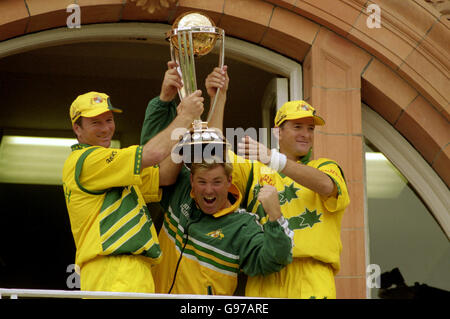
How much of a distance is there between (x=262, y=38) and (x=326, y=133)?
88 centimetres

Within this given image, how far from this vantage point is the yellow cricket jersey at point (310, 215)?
5.59m

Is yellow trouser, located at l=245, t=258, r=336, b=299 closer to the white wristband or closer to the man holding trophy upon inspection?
the man holding trophy

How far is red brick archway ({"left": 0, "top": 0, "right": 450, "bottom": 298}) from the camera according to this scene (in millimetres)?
7230

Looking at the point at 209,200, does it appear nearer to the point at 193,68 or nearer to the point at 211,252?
the point at 211,252

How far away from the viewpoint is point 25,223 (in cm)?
1030

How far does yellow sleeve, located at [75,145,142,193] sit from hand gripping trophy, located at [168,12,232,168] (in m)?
0.28

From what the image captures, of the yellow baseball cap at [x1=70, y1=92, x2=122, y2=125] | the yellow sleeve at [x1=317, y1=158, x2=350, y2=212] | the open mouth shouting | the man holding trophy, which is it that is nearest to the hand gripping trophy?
the man holding trophy

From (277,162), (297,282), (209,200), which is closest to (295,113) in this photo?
(277,162)

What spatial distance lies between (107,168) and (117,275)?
0.57m

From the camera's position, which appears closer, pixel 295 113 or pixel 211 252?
pixel 211 252

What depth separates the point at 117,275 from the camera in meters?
5.33

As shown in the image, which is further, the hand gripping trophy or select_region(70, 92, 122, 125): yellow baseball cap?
select_region(70, 92, 122, 125): yellow baseball cap

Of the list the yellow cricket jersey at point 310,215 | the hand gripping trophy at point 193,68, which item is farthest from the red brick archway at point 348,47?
the hand gripping trophy at point 193,68

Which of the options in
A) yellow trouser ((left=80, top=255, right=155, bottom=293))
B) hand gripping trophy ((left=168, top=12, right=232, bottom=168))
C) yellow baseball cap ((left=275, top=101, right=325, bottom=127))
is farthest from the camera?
yellow baseball cap ((left=275, top=101, right=325, bottom=127))
